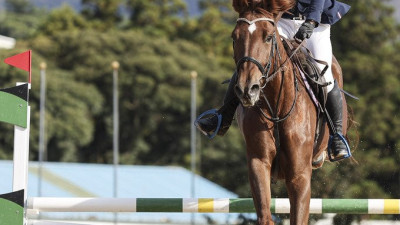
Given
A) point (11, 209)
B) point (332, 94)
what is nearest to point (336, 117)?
point (332, 94)

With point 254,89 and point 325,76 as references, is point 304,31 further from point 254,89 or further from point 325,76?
point 254,89

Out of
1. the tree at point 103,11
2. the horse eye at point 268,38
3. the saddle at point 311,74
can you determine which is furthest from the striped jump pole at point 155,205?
the tree at point 103,11

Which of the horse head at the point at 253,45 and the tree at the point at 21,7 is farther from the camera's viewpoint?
the tree at the point at 21,7

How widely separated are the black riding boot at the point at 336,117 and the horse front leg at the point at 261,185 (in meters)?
1.12

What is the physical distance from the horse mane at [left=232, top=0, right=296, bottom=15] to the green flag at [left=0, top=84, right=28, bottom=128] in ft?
5.89

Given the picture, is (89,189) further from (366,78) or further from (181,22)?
(181,22)

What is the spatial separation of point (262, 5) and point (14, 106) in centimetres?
206

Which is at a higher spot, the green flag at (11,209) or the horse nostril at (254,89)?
the horse nostril at (254,89)

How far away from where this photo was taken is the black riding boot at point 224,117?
8156 millimetres

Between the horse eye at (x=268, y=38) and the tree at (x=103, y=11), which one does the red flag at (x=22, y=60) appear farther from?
the tree at (x=103, y=11)

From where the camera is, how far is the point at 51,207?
8.50 m

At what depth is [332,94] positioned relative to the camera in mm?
8273

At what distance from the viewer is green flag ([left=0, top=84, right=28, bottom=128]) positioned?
730 centimetres

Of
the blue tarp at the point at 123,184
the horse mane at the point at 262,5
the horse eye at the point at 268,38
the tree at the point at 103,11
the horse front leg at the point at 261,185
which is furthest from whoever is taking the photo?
the tree at the point at 103,11
